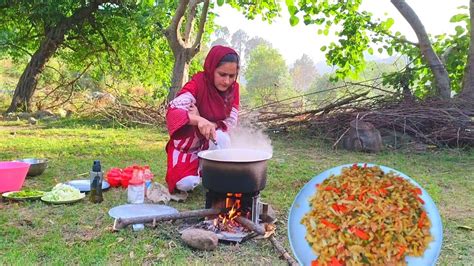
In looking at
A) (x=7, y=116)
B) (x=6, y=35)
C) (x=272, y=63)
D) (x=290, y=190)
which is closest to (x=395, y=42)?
(x=290, y=190)

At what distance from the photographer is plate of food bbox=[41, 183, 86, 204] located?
2990 millimetres

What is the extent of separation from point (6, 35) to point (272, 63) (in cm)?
2542

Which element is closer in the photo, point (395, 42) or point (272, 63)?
point (395, 42)

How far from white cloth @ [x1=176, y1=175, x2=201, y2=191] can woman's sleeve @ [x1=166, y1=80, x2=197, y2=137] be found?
0.39m

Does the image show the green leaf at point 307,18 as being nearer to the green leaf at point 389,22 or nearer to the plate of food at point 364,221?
the green leaf at point 389,22

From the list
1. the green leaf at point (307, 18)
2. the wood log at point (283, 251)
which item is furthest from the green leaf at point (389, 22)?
the wood log at point (283, 251)

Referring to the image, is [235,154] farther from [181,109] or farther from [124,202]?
[124,202]

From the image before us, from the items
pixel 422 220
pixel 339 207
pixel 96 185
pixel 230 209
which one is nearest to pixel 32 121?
pixel 96 185

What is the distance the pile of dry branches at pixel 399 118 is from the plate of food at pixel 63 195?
4456mm

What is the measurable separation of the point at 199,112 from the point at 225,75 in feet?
1.21

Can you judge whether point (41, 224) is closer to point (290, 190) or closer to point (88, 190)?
point (88, 190)

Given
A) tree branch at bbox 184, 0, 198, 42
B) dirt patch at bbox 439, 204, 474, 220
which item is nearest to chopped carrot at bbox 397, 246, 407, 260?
dirt patch at bbox 439, 204, 474, 220

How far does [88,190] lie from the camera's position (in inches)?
133

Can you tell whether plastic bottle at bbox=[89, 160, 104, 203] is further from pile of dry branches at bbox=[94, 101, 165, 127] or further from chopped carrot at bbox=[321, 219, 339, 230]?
pile of dry branches at bbox=[94, 101, 165, 127]
